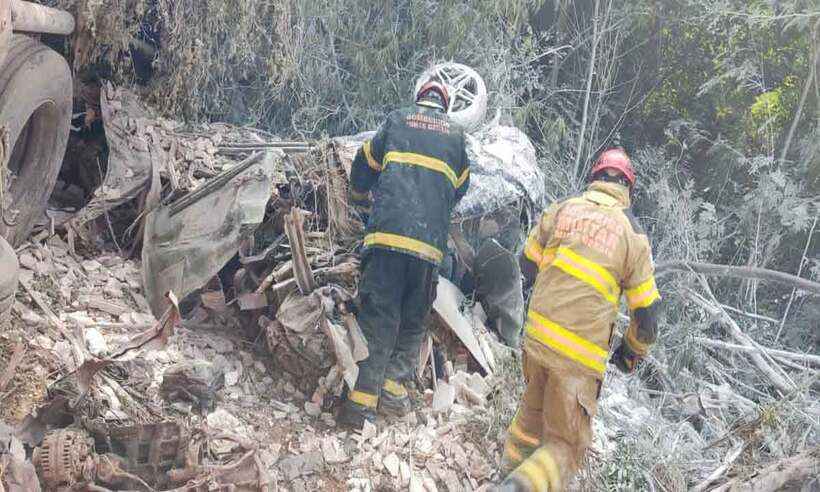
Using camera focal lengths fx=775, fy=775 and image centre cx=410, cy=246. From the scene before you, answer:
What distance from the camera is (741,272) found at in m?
6.41

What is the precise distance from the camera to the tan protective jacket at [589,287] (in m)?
3.71

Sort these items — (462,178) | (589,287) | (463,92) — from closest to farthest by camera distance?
(589,287) → (462,178) → (463,92)

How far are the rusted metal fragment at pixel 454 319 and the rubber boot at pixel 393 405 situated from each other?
0.60 metres

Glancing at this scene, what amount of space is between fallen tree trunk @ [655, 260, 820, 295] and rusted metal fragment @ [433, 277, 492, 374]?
246cm

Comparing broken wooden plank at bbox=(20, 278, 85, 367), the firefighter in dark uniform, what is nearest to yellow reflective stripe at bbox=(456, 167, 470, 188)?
the firefighter in dark uniform

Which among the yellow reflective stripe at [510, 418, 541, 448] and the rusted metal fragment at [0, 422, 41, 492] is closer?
the rusted metal fragment at [0, 422, 41, 492]

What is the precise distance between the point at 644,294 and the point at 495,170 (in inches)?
80.9

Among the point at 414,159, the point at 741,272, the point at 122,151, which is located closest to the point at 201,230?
the point at 122,151

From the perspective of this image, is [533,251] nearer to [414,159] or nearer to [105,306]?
[414,159]

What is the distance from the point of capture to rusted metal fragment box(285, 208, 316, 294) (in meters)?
4.47

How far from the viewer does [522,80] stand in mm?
8711

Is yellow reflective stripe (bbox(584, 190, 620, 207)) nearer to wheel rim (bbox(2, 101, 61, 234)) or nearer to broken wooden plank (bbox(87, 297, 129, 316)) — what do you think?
broken wooden plank (bbox(87, 297, 129, 316))

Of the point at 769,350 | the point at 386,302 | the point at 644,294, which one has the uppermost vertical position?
the point at 644,294

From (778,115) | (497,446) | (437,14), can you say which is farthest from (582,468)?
(778,115)
